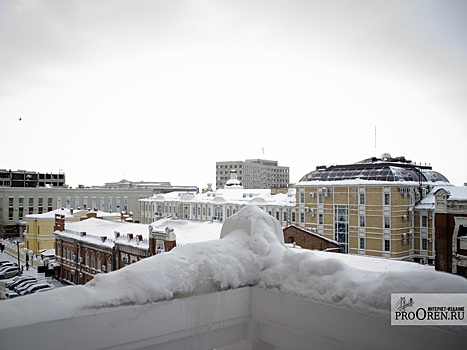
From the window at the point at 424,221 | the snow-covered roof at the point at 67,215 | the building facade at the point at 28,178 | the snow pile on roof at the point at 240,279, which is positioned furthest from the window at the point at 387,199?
the building facade at the point at 28,178

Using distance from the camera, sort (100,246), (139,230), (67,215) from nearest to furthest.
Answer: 1. (100,246)
2. (139,230)
3. (67,215)

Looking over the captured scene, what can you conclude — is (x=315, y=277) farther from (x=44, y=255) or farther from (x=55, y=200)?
(x=55, y=200)

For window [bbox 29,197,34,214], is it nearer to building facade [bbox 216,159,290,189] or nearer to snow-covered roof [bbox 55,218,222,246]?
snow-covered roof [bbox 55,218,222,246]

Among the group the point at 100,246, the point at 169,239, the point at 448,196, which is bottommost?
the point at 100,246

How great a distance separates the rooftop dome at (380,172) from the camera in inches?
1114

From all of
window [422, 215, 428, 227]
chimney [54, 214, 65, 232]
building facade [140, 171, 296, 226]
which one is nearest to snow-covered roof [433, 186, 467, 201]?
window [422, 215, 428, 227]

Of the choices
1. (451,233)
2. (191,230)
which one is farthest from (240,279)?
(191,230)

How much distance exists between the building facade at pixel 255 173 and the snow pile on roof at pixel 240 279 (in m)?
86.1

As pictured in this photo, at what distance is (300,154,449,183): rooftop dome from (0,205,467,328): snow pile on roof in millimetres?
25466

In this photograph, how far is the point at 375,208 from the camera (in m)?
27.9

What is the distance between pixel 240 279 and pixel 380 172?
2645 centimetres

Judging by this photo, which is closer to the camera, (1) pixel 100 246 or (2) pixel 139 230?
(1) pixel 100 246

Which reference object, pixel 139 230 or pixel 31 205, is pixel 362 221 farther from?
pixel 31 205

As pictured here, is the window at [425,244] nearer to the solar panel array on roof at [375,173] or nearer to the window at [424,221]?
the window at [424,221]
